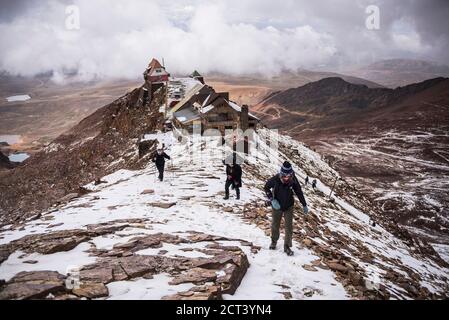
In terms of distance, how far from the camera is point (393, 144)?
98.3 metres

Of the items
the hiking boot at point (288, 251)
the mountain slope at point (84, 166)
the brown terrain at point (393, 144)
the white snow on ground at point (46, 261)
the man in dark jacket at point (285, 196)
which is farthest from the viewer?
the brown terrain at point (393, 144)

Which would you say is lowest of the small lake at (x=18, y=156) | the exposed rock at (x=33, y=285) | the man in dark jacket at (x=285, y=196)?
the small lake at (x=18, y=156)

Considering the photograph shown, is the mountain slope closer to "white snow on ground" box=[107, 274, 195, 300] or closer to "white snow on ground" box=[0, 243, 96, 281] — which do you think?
"white snow on ground" box=[0, 243, 96, 281]

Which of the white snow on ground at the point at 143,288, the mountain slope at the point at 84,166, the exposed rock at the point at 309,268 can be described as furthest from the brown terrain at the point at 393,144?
the white snow on ground at the point at 143,288

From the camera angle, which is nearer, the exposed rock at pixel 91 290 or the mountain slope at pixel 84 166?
the exposed rock at pixel 91 290

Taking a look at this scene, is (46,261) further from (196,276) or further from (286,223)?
(286,223)

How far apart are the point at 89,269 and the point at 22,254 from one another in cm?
214

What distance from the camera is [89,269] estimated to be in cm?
673

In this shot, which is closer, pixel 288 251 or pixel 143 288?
pixel 143 288

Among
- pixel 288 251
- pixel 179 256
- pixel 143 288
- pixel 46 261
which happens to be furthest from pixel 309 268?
pixel 46 261

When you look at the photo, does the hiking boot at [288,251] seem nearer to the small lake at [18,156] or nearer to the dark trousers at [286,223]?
the dark trousers at [286,223]

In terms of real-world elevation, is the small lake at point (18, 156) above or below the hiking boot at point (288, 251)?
below

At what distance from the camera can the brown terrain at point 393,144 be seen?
5497 cm
